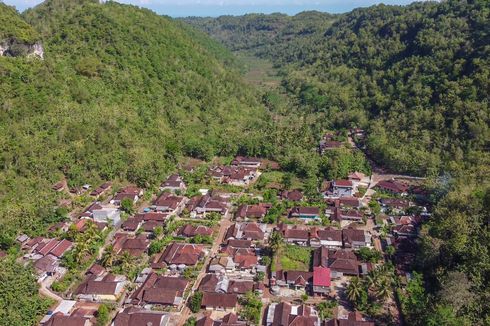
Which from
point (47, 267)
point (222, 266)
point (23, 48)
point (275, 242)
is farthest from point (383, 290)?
point (23, 48)

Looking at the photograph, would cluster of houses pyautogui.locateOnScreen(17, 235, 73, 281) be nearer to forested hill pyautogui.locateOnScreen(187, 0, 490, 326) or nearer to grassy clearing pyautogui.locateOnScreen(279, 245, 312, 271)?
grassy clearing pyautogui.locateOnScreen(279, 245, 312, 271)

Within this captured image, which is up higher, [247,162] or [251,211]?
[247,162]

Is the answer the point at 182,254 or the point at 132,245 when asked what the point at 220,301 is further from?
the point at 132,245

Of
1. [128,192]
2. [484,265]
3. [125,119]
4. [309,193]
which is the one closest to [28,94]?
[125,119]

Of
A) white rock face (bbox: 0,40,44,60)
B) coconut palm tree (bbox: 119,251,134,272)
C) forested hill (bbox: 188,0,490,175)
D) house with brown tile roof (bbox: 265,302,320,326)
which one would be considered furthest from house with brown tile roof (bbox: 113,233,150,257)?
forested hill (bbox: 188,0,490,175)

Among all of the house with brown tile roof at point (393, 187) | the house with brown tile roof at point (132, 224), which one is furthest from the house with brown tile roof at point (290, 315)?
the house with brown tile roof at point (393, 187)

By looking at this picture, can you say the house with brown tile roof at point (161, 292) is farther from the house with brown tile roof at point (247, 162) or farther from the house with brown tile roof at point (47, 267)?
the house with brown tile roof at point (247, 162)
